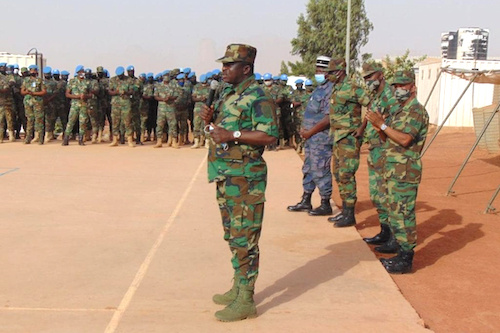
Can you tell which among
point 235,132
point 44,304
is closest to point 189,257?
point 44,304

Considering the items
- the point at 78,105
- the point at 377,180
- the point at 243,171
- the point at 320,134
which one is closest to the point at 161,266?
the point at 243,171

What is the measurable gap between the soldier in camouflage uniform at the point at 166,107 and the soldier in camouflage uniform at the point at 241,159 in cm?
1023

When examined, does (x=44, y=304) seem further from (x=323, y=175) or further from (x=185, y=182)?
(x=185, y=182)

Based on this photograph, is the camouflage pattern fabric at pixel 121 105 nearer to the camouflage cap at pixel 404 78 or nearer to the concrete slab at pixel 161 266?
the concrete slab at pixel 161 266

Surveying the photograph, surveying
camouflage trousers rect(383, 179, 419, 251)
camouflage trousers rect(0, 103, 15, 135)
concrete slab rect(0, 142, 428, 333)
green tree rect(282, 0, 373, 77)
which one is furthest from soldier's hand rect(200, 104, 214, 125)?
green tree rect(282, 0, 373, 77)

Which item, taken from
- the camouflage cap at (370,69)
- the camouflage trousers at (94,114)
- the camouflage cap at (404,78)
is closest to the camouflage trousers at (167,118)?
the camouflage trousers at (94,114)

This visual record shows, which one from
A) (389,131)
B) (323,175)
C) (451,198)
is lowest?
(451,198)

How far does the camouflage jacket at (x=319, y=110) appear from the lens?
6.87 metres

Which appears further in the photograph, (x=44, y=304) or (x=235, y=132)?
(x=44, y=304)

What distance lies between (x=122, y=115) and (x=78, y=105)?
1.08 metres

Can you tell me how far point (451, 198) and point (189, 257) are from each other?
5.65m

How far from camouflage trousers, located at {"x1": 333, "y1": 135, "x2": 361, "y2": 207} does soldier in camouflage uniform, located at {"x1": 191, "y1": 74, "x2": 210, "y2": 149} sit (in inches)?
304

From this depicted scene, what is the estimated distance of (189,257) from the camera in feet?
18.0

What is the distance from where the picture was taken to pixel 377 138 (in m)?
5.84
